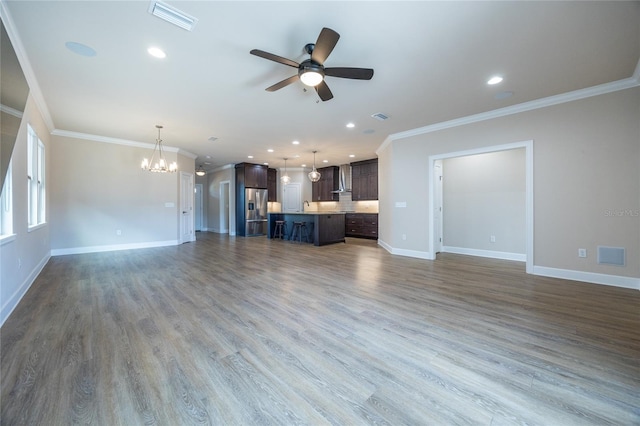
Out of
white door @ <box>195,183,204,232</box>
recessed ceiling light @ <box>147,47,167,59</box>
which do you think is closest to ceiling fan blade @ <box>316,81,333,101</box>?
recessed ceiling light @ <box>147,47,167,59</box>

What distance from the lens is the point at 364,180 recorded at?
30.0 feet

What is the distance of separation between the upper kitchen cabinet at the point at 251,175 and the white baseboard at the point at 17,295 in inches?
235

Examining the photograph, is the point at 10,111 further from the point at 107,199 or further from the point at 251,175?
the point at 251,175

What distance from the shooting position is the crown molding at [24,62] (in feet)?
7.17

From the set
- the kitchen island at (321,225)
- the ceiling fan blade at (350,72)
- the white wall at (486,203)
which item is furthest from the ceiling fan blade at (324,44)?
the kitchen island at (321,225)

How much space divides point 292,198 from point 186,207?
4.36 metres

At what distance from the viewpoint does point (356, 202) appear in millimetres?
9883

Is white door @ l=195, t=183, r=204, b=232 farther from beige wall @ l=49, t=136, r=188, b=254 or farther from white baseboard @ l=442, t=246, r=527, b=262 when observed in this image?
white baseboard @ l=442, t=246, r=527, b=262

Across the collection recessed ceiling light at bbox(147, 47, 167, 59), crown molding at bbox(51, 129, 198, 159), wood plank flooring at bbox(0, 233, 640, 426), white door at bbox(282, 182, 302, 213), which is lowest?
wood plank flooring at bbox(0, 233, 640, 426)

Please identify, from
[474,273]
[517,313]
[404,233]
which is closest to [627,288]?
[474,273]

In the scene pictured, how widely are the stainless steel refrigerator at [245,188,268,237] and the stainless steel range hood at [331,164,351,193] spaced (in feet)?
10.1

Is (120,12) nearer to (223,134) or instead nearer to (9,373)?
(9,373)

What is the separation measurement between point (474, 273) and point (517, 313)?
1.71 meters

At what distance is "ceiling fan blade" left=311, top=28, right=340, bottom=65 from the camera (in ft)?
6.89
